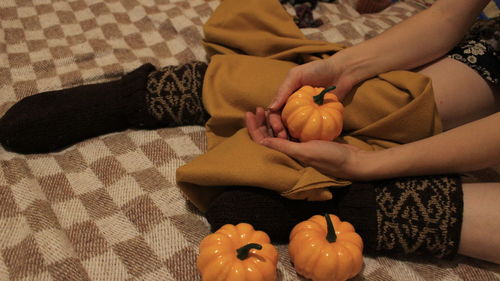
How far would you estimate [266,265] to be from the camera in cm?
61

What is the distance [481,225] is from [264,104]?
0.49 meters

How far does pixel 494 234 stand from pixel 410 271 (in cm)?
Answer: 16

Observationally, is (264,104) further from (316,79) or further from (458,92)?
(458,92)

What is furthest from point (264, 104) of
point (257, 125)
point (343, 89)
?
point (343, 89)

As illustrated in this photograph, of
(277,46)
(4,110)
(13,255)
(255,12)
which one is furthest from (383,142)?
(4,110)

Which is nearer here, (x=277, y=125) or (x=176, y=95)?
(x=277, y=125)

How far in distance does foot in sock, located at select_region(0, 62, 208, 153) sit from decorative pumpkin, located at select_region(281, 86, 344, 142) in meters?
0.27

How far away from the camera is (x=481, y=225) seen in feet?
2.29

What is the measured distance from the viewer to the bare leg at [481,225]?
70 cm

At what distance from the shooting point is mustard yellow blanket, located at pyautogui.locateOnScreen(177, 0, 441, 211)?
70 cm

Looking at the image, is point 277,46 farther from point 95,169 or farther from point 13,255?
point 13,255

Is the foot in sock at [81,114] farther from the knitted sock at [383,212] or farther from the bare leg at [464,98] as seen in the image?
the bare leg at [464,98]

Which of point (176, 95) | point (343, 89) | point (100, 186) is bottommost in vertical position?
point (100, 186)

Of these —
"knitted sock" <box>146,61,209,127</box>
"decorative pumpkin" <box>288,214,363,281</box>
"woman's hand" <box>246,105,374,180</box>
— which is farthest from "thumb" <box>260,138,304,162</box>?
"knitted sock" <box>146,61,209,127</box>
